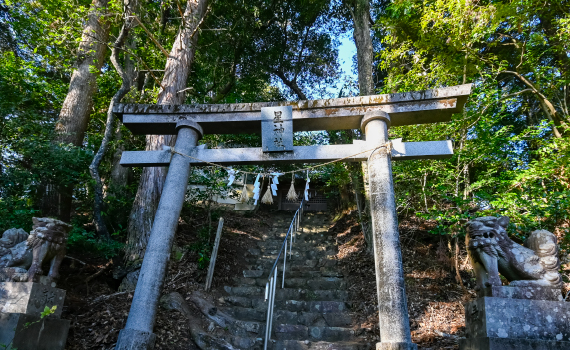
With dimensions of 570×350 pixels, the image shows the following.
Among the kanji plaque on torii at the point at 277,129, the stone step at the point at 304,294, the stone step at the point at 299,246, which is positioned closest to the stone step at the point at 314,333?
the stone step at the point at 304,294

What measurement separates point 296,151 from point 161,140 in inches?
149

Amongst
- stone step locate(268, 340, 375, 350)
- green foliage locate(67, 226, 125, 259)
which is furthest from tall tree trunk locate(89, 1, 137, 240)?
stone step locate(268, 340, 375, 350)

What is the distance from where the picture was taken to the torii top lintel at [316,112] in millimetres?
4633

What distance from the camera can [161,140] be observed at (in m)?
7.37

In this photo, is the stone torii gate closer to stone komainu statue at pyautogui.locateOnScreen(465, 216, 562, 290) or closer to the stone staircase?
stone komainu statue at pyautogui.locateOnScreen(465, 216, 562, 290)

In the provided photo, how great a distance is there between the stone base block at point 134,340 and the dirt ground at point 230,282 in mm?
894

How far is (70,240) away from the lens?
19.5 ft

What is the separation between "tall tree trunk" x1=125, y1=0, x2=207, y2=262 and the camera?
672cm

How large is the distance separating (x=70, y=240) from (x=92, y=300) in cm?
109

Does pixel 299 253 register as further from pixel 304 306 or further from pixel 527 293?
pixel 527 293

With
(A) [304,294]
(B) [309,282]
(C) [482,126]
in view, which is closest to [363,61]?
(C) [482,126]

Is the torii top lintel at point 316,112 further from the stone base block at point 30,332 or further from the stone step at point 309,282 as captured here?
the stone step at point 309,282

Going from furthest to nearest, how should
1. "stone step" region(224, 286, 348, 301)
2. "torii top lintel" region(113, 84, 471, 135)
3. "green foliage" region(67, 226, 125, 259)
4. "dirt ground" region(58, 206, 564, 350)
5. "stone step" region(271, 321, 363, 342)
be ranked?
"stone step" region(224, 286, 348, 301), "green foliage" region(67, 226, 125, 259), "stone step" region(271, 321, 363, 342), "dirt ground" region(58, 206, 564, 350), "torii top lintel" region(113, 84, 471, 135)

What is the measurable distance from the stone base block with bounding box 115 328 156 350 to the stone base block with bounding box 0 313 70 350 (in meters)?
0.99
